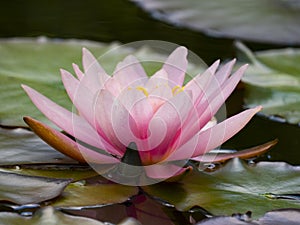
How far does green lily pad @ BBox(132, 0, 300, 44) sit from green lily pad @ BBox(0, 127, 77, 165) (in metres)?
0.88

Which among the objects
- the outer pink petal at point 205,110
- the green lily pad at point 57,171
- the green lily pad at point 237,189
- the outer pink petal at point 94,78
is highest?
the outer pink petal at point 94,78

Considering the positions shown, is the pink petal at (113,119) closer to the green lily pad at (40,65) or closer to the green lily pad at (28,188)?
the green lily pad at (28,188)

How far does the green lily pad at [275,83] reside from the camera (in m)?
1.35

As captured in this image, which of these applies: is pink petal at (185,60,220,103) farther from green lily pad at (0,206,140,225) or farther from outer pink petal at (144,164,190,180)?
green lily pad at (0,206,140,225)

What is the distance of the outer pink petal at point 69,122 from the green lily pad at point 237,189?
0.10m

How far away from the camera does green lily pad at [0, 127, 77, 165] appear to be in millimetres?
1029

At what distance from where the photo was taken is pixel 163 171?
3.23 ft

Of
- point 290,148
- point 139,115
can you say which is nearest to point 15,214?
point 139,115

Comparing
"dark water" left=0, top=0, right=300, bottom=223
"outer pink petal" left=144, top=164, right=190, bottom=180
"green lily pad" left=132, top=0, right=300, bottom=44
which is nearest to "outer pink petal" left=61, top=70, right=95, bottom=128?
"outer pink petal" left=144, top=164, right=190, bottom=180

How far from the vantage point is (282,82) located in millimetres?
1460

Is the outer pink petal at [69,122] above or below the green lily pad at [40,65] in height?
below

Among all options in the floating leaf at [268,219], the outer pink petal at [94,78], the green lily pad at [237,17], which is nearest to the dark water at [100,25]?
the green lily pad at [237,17]

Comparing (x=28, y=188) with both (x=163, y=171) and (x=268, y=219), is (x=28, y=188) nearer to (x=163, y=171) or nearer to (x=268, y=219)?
(x=163, y=171)

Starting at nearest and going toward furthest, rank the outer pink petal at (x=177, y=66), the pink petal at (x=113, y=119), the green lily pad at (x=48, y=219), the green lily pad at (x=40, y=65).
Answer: the green lily pad at (x=48, y=219) < the pink petal at (x=113, y=119) < the outer pink petal at (x=177, y=66) < the green lily pad at (x=40, y=65)
